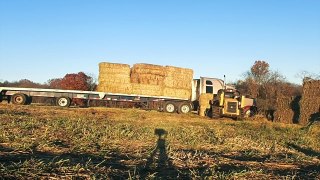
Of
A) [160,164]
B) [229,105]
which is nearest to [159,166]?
[160,164]

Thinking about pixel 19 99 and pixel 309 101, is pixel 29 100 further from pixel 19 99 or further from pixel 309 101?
pixel 309 101

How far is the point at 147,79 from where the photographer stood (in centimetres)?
2877

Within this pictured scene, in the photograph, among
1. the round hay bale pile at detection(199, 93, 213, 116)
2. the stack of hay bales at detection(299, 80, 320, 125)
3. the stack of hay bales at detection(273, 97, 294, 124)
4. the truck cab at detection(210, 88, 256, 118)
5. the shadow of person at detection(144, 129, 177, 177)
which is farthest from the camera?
the round hay bale pile at detection(199, 93, 213, 116)

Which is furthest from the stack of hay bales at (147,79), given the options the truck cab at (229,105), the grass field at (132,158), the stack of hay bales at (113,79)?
the grass field at (132,158)

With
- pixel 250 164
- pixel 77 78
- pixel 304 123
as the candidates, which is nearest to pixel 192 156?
pixel 250 164

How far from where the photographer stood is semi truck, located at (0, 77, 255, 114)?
26609 millimetres

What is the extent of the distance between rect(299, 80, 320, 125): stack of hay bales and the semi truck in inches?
245

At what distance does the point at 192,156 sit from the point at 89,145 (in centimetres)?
235

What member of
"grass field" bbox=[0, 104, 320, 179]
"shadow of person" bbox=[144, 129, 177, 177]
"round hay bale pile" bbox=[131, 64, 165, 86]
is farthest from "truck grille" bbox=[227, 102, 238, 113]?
"shadow of person" bbox=[144, 129, 177, 177]

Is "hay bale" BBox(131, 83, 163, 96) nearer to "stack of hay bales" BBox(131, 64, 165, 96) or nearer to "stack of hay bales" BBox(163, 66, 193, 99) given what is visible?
"stack of hay bales" BBox(131, 64, 165, 96)

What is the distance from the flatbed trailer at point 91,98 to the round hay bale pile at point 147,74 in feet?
3.96

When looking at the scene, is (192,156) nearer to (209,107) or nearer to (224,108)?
(224,108)

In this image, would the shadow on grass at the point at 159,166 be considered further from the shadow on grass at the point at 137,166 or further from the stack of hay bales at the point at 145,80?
the stack of hay bales at the point at 145,80

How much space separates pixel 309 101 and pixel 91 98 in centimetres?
1399
